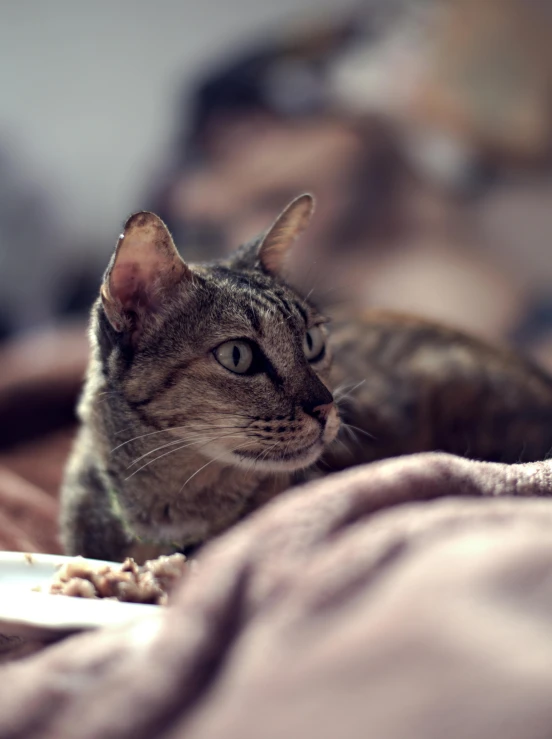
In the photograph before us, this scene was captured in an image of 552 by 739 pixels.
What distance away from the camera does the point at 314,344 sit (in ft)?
3.67

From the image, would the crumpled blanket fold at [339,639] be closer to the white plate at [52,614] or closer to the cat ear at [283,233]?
the white plate at [52,614]

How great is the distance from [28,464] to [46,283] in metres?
0.85

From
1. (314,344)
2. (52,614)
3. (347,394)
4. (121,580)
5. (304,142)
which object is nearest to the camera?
(52,614)

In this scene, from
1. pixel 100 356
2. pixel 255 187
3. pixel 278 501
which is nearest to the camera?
pixel 278 501

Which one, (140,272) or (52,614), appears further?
(140,272)

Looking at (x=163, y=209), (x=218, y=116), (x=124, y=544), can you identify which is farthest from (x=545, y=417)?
(x=218, y=116)

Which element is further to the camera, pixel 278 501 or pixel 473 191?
pixel 473 191

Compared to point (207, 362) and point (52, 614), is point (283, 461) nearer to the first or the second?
point (207, 362)

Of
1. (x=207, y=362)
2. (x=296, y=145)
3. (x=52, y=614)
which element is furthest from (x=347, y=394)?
(x=296, y=145)

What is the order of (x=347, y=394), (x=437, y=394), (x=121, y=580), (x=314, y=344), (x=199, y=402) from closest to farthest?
(x=121, y=580) < (x=199, y=402) < (x=314, y=344) < (x=347, y=394) < (x=437, y=394)

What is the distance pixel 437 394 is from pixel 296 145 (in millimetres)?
1138

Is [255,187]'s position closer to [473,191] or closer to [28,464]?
[473,191]

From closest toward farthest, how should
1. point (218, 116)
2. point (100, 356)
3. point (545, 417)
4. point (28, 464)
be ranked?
point (100, 356)
point (545, 417)
point (28, 464)
point (218, 116)

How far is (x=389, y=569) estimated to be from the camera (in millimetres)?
557
